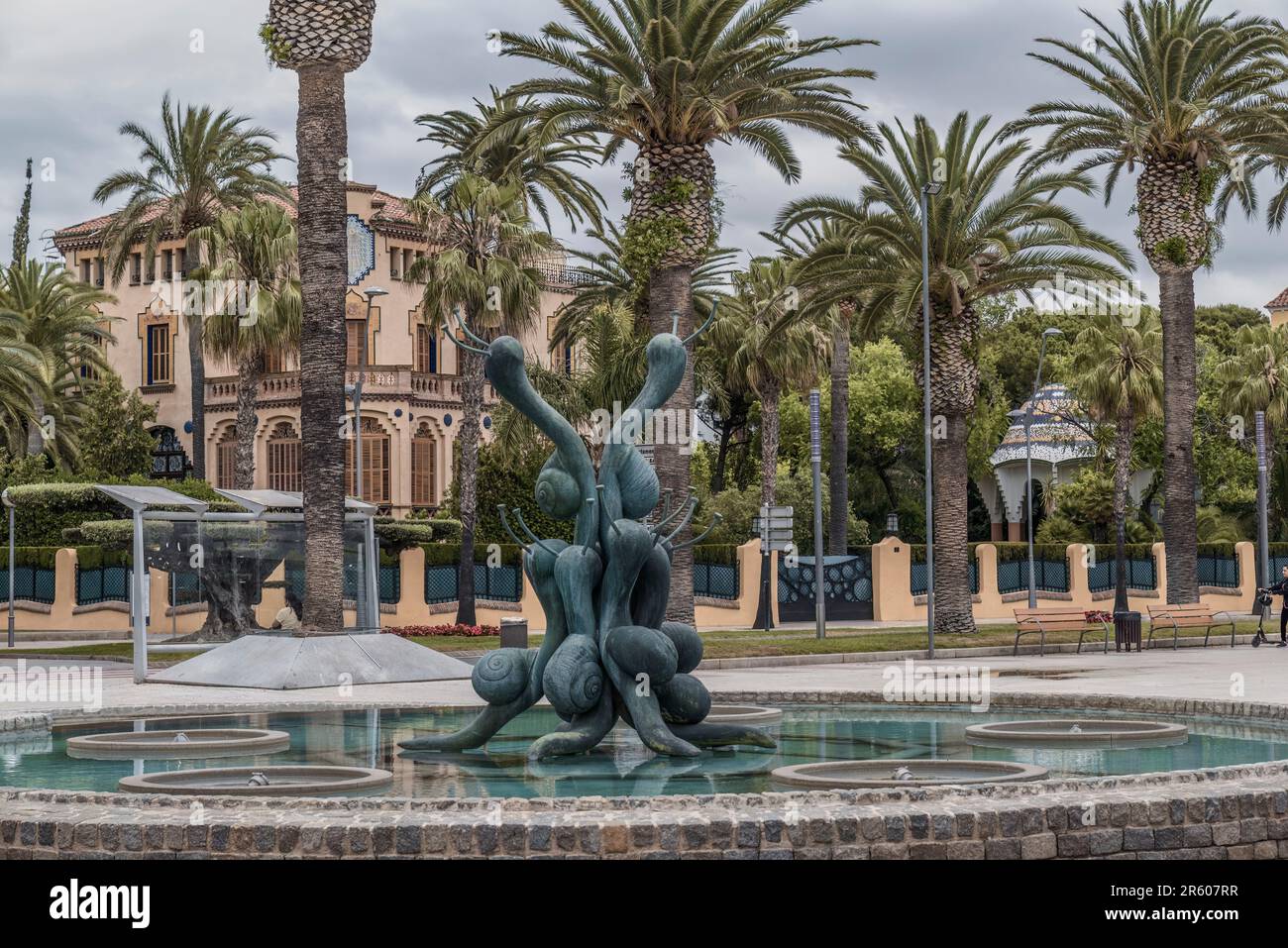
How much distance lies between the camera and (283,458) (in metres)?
60.9

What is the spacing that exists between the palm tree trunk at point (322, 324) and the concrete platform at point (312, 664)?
88cm

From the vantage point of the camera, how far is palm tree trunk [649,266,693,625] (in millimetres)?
29406

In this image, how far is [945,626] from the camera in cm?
3462

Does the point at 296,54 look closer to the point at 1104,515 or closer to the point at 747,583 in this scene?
the point at 747,583

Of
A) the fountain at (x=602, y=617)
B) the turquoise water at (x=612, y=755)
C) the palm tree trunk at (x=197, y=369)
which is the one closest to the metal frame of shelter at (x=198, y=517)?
the turquoise water at (x=612, y=755)

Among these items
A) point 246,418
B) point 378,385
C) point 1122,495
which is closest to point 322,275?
point 246,418

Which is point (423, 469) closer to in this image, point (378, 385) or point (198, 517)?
point (378, 385)

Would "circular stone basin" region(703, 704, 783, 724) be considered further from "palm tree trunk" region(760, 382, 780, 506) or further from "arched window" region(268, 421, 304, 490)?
"arched window" region(268, 421, 304, 490)

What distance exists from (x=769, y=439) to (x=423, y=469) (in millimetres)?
16355

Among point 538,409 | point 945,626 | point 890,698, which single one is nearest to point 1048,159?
point 945,626

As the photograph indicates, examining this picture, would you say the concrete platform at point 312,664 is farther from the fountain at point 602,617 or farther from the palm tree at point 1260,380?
the palm tree at point 1260,380

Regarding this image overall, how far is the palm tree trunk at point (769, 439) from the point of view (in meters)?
47.8

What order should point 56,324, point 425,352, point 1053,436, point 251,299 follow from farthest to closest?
point 1053,436 → point 425,352 → point 56,324 → point 251,299
